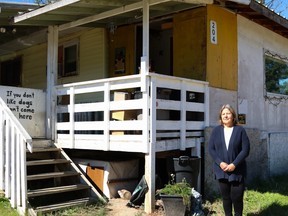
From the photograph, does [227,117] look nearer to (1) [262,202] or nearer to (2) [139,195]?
(2) [139,195]

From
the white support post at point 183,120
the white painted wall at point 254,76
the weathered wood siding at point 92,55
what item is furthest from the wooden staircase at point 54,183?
the white painted wall at point 254,76

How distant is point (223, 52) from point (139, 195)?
365 centimetres

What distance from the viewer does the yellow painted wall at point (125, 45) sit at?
949 centimetres

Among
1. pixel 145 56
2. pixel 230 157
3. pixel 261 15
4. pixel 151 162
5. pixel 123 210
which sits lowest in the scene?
pixel 123 210

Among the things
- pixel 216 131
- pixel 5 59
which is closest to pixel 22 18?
pixel 216 131

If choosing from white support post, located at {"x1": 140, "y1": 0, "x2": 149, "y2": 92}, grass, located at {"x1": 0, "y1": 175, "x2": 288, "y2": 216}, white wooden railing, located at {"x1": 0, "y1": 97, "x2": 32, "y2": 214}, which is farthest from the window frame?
white wooden railing, located at {"x1": 0, "y1": 97, "x2": 32, "y2": 214}

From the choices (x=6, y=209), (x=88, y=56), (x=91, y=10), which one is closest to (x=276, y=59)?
(x=88, y=56)

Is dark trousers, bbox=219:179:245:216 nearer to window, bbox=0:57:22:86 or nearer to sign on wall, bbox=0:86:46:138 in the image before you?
sign on wall, bbox=0:86:46:138

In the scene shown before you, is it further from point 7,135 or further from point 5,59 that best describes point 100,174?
point 5,59

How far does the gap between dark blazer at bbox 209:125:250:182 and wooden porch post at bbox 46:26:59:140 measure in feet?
13.6

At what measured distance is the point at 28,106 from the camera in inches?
330

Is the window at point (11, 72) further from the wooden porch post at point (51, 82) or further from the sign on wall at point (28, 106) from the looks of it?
the sign on wall at point (28, 106)

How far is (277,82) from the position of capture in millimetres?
10914

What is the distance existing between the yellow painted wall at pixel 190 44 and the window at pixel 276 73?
118 inches
